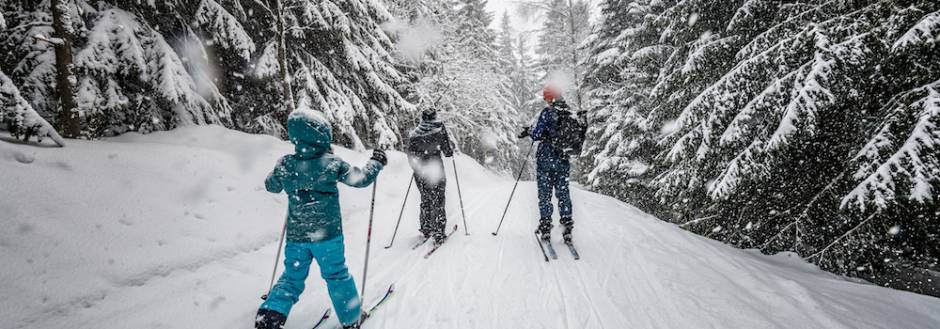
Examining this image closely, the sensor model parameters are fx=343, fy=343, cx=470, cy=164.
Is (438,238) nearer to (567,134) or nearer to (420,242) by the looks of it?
(420,242)

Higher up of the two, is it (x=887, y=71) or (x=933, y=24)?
(x=933, y=24)

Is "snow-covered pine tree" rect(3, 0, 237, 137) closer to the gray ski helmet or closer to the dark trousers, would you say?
the gray ski helmet

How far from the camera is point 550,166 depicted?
5.28m

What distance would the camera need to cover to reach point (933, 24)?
12.8ft

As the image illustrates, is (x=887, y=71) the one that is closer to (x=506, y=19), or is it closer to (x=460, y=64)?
(x=460, y=64)

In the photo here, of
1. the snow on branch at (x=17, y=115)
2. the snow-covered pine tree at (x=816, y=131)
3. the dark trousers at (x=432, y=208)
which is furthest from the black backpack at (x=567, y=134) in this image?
the snow on branch at (x=17, y=115)

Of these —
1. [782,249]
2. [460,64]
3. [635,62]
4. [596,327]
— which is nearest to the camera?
[596,327]

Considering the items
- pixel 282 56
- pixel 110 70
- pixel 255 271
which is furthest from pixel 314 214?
pixel 282 56

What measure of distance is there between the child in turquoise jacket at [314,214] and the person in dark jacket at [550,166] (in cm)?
308

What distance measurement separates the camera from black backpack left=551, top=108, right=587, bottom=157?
514 cm

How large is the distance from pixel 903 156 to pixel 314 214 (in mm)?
6490

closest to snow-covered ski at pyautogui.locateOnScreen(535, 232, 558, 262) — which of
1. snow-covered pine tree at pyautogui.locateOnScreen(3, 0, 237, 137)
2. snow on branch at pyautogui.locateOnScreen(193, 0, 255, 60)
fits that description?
snow-covered pine tree at pyautogui.locateOnScreen(3, 0, 237, 137)

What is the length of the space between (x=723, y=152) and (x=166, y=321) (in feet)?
27.1

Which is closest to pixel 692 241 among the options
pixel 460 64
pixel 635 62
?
pixel 635 62
